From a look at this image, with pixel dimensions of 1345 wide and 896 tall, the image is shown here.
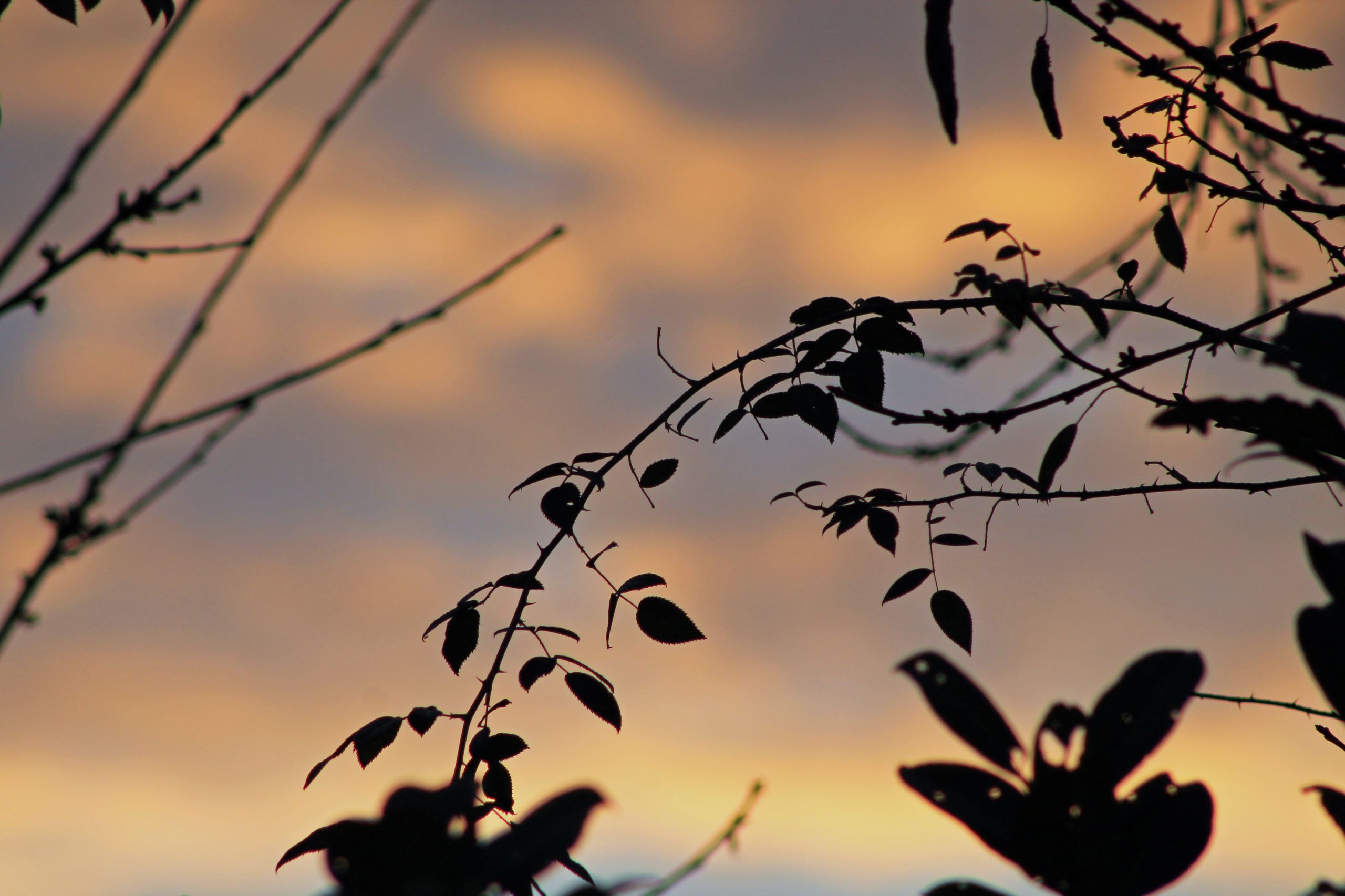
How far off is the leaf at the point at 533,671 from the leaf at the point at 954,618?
0.55m

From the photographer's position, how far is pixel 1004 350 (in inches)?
130

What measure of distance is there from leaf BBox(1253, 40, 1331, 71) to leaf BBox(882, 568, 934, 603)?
84 centimetres

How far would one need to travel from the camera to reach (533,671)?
1522mm

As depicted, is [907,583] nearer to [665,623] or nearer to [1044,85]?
[665,623]

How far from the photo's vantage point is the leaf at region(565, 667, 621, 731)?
1.48m

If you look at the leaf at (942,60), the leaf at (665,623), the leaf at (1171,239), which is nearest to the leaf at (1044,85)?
the leaf at (942,60)

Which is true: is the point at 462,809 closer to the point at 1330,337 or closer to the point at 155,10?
the point at 1330,337

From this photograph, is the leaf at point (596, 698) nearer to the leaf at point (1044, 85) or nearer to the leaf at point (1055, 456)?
the leaf at point (1055, 456)

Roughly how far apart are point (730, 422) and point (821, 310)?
0.22 meters

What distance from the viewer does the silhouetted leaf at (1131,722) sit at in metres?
0.58

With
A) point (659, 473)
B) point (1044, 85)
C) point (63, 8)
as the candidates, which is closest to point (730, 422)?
point (659, 473)

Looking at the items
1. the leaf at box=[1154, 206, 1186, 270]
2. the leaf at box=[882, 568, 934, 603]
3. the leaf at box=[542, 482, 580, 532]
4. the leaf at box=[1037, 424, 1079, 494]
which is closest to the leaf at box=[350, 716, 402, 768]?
the leaf at box=[542, 482, 580, 532]

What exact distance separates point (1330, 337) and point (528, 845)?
53cm

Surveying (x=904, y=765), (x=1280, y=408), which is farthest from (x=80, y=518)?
(x=1280, y=408)
